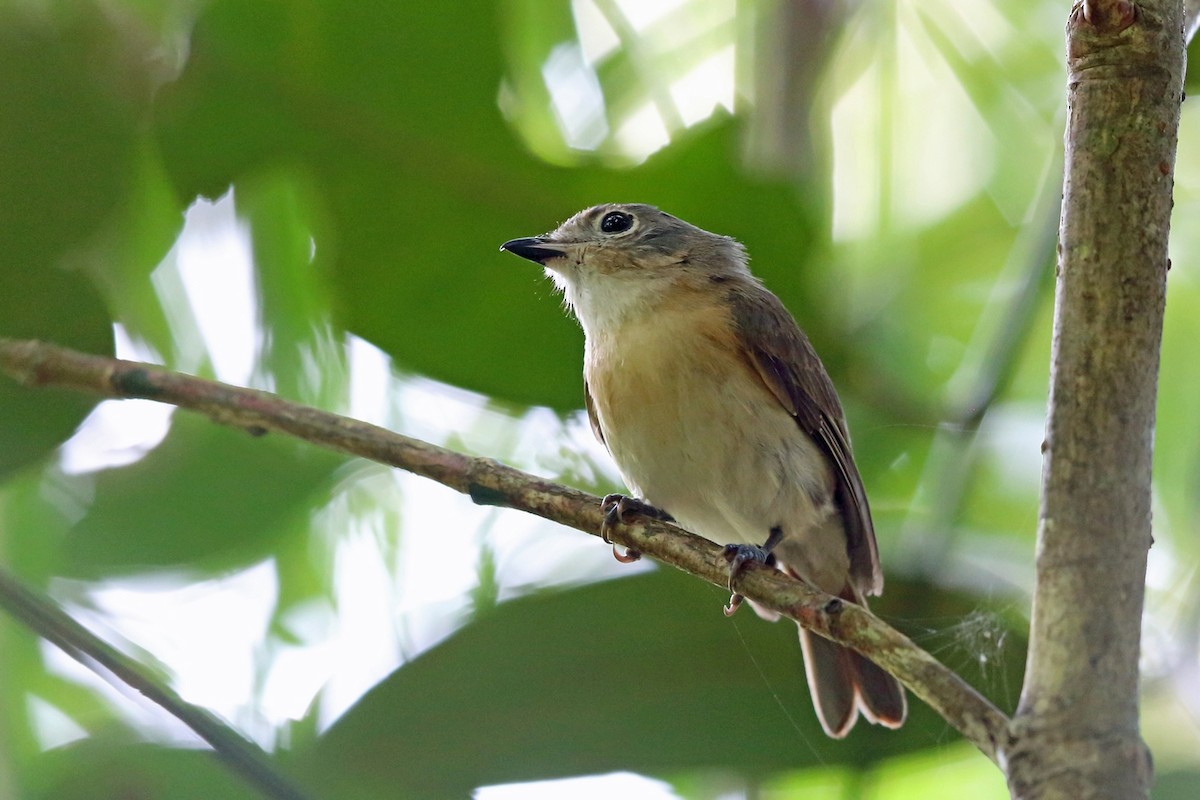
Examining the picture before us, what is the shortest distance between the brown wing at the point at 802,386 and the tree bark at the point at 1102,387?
5.16 ft

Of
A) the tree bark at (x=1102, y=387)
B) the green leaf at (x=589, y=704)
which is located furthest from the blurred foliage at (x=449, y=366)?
the tree bark at (x=1102, y=387)

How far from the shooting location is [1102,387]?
1.86 metres

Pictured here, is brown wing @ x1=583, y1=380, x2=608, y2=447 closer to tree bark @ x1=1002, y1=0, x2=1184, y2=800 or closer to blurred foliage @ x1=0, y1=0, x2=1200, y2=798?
blurred foliage @ x1=0, y1=0, x2=1200, y2=798

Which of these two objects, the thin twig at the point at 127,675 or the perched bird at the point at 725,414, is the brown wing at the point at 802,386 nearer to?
the perched bird at the point at 725,414

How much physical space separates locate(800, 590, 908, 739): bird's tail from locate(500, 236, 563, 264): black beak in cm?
128

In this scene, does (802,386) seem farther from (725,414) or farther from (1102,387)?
(1102,387)

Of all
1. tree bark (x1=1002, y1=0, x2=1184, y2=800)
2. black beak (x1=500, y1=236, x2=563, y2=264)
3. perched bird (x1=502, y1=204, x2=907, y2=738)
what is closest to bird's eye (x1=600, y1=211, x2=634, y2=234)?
perched bird (x1=502, y1=204, x2=907, y2=738)

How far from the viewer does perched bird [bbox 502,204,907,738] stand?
3.57m

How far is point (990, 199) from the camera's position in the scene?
13.6 feet

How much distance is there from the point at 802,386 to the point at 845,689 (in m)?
0.87

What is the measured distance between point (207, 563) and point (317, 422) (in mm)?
785

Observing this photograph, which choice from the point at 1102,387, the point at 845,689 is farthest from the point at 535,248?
the point at 1102,387

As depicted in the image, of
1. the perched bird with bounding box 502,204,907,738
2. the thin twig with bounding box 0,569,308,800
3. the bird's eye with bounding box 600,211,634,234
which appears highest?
the bird's eye with bounding box 600,211,634,234

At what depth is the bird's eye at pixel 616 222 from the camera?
13.0 ft
